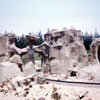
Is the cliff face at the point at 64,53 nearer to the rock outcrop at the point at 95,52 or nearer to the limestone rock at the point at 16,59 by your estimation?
the rock outcrop at the point at 95,52

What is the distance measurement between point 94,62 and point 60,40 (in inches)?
204

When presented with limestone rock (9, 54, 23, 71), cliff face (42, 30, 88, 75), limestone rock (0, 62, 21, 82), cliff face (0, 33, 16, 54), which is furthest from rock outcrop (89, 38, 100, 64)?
cliff face (0, 33, 16, 54)

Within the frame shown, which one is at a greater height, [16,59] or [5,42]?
[5,42]

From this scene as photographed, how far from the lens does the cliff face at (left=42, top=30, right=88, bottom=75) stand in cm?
2155

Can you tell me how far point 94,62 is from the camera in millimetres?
20359

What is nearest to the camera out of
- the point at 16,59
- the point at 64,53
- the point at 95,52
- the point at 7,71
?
the point at 7,71

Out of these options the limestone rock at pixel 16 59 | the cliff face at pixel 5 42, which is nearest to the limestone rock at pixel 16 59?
the limestone rock at pixel 16 59

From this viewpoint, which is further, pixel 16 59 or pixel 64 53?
pixel 64 53

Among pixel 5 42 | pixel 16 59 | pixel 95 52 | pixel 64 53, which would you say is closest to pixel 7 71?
pixel 16 59

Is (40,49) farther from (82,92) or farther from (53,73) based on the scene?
(82,92)

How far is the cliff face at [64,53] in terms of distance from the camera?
70.7 ft

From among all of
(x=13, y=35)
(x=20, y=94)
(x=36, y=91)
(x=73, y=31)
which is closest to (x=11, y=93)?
(x=20, y=94)

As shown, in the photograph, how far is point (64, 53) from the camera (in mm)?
21859

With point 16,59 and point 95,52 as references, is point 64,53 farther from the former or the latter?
point 16,59
